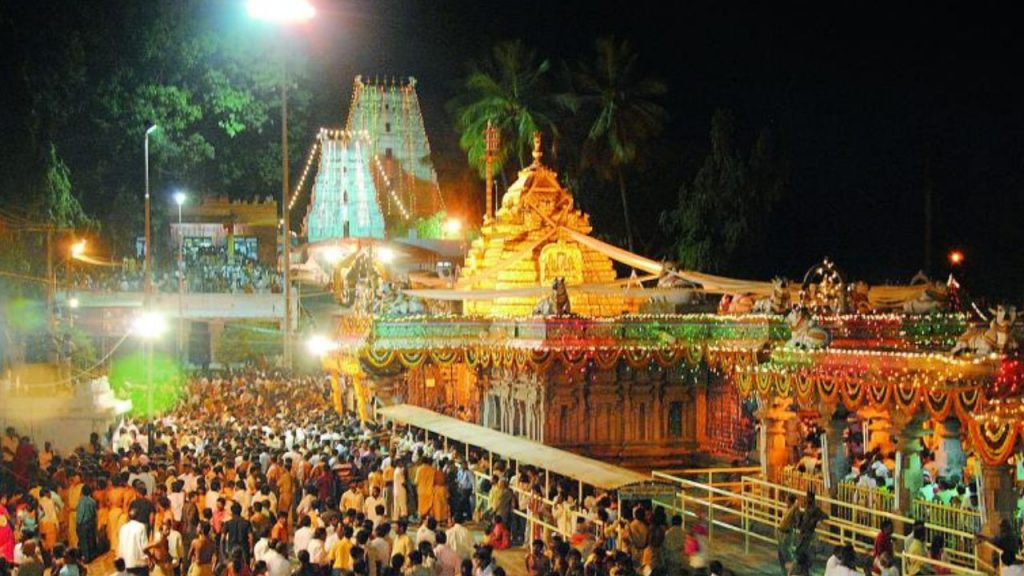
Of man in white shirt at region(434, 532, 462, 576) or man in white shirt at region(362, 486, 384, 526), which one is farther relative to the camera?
man in white shirt at region(362, 486, 384, 526)

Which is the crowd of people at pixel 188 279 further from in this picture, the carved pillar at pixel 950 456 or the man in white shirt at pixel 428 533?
the man in white shirt at pixel 428 533

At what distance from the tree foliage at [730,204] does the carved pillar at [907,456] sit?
21806 mm

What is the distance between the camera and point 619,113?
47.6 meters

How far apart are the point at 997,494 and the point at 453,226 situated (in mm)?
45250

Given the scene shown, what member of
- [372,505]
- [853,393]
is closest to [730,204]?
[853,393]

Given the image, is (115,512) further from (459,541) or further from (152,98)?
(152,98)

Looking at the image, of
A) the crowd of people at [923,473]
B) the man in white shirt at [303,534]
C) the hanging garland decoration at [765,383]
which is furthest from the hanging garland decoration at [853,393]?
the man in white shirt at [303,534]

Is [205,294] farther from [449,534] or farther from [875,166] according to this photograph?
[449,534]

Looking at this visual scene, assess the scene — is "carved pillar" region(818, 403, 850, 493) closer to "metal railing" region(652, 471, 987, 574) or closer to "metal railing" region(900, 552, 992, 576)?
"metal railing" region(652, 471, 987, 574)

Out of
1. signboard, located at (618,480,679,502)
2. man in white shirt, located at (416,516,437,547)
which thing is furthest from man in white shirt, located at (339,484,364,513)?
signboard, located at (618,480,679,502)

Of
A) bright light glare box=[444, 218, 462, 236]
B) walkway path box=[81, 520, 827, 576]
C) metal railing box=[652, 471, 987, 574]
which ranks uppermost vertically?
bright light glare box=[444, 218, 462, 236]

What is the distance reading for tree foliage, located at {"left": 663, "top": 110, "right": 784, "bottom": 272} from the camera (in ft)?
131

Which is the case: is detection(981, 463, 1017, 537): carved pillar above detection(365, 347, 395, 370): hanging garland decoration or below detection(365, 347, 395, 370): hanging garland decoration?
below

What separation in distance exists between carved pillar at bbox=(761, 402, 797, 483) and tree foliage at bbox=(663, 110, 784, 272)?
778 inches
